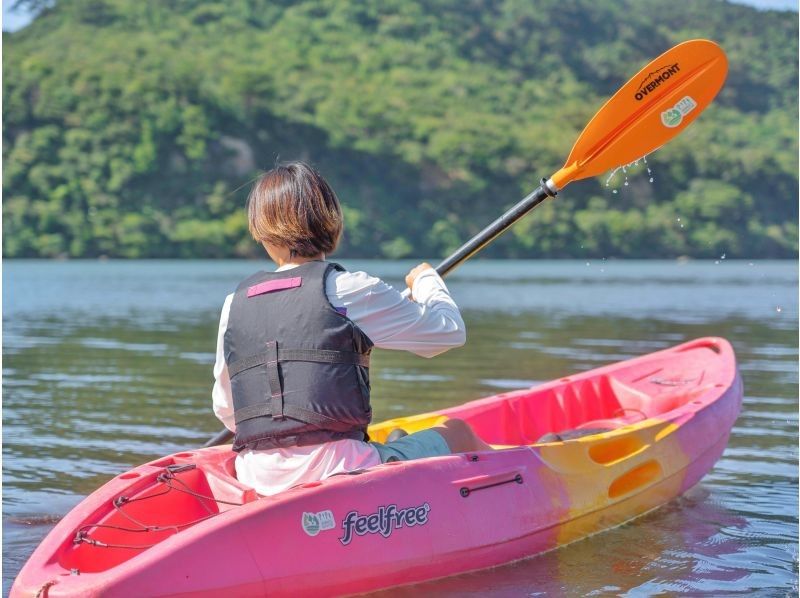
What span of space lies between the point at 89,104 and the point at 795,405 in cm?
5853

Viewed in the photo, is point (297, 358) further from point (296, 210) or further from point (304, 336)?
point (296, 210)

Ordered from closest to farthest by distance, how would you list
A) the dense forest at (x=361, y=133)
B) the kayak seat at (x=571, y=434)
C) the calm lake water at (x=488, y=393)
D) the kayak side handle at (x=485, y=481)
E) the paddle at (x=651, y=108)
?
the kayak side handle at (x=485, y=481) → the calm lake water at (x=488, y=393) → the kayak seat at (x=571, y=434) → the paddle at (x=651, y=108) → the dense forest at (x=361, y=133)

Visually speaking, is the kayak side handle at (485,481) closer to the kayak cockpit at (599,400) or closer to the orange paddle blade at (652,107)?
the kayak cockpit at (599,400)

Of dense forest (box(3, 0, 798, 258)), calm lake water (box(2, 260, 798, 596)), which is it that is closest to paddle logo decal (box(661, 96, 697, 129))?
calm lake water (box(2, 260, 798, 596))

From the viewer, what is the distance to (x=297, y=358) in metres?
3.30

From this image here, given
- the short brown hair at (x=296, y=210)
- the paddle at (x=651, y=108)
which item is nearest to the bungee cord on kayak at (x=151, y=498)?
the short brown hair at (x=296, y=210)

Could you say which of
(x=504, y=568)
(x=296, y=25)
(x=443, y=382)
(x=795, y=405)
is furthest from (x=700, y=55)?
(x=296, y=25)

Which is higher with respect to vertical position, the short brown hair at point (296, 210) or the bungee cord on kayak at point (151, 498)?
the short brown hair at point (296, 210)

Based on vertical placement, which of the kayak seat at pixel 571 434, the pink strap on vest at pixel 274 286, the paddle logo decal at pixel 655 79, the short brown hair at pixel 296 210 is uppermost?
the paddle logo decal at pixel 655 79

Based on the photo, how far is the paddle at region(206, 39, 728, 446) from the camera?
5422mm

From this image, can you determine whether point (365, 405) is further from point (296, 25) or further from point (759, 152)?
point (296, 25)

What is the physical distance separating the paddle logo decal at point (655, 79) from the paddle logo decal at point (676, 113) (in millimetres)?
134

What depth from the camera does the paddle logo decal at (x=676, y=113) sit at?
216 inches

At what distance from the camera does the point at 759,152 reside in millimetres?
72750
